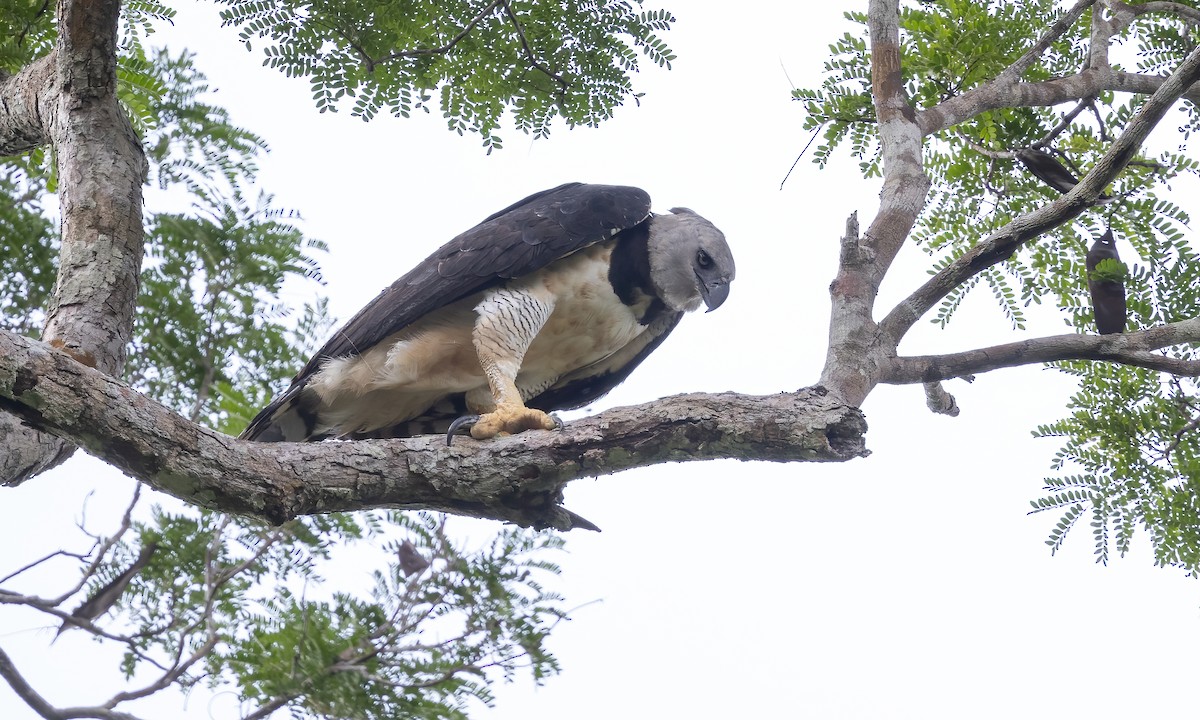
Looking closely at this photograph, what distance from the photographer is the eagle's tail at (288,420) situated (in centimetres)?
405

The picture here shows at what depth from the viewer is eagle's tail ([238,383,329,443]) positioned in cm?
405

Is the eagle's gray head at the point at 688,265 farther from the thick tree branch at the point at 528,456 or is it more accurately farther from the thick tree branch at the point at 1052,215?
the thick tree branch at the point at 528,456

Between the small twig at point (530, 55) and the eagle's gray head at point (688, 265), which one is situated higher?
the small twig at point (530, 55)

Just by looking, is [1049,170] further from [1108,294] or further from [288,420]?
[288,420]

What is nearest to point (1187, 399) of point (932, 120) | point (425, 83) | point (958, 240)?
point (958, 240)

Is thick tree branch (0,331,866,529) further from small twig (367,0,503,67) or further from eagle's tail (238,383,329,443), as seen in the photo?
small twig (367,0,503,67)

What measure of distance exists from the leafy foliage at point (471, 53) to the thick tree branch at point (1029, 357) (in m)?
1.90

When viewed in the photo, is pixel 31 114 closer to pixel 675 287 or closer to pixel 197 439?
pixel 197 439

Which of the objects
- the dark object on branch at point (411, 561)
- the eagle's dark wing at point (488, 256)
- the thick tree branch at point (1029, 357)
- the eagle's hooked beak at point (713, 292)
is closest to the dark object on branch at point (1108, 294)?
the thick tree branch at point (1029, 357)

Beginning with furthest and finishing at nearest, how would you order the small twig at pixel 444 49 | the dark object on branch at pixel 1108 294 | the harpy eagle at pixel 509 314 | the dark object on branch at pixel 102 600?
the dark object on branch at pixel 102 600 < the small twig at pixel 444 49 < the harpy eagle at pixel 509 314 < the dark object on branch at pixel 1108 294

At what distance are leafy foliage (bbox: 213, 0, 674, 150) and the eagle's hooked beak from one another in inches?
38.9

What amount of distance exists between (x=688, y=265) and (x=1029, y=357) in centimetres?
141

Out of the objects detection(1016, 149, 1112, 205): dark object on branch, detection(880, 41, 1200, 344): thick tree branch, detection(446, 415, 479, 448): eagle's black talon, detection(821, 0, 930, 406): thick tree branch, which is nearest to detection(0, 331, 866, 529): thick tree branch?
detection(446, 415, 479, 448): eagle's black talon

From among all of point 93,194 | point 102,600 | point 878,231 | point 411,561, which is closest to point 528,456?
point 411,561
